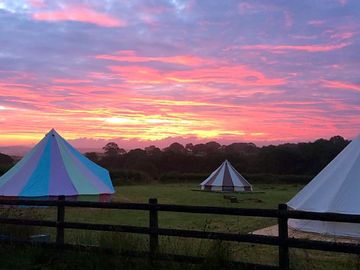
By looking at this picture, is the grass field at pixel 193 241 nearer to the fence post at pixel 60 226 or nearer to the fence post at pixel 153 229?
the fence post at pixel 153 229

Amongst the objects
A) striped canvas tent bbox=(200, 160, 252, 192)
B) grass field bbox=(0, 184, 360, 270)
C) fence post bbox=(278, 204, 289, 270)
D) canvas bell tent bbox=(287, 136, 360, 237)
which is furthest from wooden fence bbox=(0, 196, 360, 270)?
striped canvas tent bbox=(200, 160, 252, 192)

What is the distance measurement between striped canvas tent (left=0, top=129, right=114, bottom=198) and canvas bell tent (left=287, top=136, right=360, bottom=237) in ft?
30.5

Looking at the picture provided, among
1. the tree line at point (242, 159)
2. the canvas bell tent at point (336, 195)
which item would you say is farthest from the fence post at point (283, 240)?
the tree line at point (242, 159)

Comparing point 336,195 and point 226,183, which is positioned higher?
point 336,195

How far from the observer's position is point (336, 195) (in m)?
14.0

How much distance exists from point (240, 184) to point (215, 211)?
30077mm

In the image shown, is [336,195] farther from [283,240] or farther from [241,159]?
[241,159]

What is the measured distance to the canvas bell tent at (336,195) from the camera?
13539 mm

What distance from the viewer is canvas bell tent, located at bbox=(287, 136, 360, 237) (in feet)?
44.4

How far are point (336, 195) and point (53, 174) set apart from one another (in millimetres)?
11532

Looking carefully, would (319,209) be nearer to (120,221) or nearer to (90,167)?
(120,221)

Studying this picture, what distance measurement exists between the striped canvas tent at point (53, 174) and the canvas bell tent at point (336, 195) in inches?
366

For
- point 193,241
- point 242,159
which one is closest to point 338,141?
point 242,159

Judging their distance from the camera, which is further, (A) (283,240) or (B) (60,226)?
(B) (60,226)
